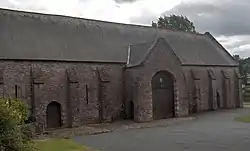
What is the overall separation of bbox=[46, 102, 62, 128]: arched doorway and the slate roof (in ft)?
14.0

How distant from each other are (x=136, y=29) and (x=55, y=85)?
47.9 feet

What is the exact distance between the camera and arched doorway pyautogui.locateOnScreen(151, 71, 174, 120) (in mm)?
33812

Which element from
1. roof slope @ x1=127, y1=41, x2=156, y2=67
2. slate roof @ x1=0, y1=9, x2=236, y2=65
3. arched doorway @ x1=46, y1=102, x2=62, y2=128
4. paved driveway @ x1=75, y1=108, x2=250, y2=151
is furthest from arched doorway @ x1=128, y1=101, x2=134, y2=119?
arched doorway @ x1=46, y1=102, x2=62, y2=128

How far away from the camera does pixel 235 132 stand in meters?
23.5

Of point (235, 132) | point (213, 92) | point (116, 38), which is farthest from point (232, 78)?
point (235, 132)

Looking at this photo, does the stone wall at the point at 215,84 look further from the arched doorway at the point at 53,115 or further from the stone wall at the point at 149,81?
the arched doorway at the point at 53,115

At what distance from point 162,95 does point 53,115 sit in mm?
11612

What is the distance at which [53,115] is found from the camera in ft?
97.0

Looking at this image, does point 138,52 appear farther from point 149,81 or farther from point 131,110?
point 131,110

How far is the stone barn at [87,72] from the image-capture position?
92.3 ft

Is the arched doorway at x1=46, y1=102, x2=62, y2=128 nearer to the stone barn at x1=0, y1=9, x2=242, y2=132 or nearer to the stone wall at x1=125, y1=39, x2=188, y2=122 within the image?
the stone barn at x1=0, y1=9, x2=242, y2=132

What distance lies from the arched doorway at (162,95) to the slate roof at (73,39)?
11.1 feet

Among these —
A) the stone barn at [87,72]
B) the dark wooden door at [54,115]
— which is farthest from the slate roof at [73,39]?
the dark wooden door at [54,115]

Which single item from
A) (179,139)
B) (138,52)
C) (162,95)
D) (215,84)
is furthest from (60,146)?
(215,84)
